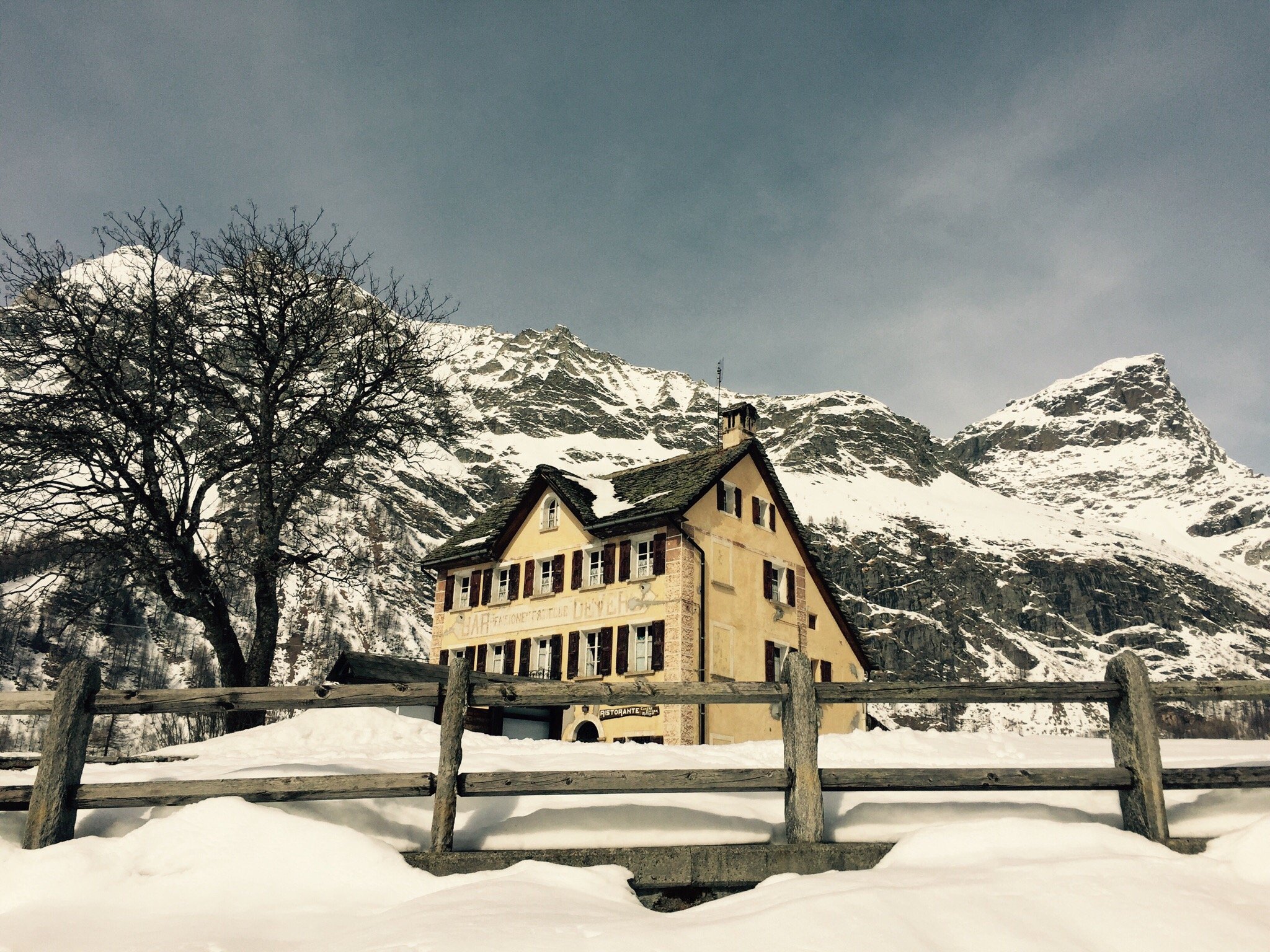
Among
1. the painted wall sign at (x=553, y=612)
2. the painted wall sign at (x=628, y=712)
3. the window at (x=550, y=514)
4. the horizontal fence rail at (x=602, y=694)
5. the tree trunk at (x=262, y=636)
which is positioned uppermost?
the window at (x=550, y=514)

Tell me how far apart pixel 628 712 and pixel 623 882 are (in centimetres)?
2168

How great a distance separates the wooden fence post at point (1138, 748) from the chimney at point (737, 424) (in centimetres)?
2607

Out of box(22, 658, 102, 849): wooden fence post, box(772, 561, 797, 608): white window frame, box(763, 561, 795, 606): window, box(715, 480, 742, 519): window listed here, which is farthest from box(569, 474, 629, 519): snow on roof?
box(22, 658, 102, 849): wooden fence post

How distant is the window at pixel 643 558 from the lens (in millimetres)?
28031

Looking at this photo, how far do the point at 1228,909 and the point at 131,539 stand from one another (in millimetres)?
18221

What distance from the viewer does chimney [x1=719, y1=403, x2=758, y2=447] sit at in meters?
33.1

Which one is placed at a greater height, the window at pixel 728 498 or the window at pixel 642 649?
the window at pixel 728 498

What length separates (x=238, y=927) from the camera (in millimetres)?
5141

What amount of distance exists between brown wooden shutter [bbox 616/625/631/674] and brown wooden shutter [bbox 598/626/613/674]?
258mm

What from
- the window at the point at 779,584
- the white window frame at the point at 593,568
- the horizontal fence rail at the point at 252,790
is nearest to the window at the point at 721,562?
the window at the point at 779,584

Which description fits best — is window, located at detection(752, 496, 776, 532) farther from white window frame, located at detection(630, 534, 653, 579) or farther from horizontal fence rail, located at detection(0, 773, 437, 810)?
horizontal fence rail, located at detection(0, 773, 437, 810)

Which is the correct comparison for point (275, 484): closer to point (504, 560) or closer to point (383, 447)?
point (383, 447)

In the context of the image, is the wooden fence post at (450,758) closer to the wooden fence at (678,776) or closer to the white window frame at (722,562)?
the wooden fence at (678,776)

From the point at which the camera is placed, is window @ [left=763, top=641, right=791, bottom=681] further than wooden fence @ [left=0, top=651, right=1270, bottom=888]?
Yes
